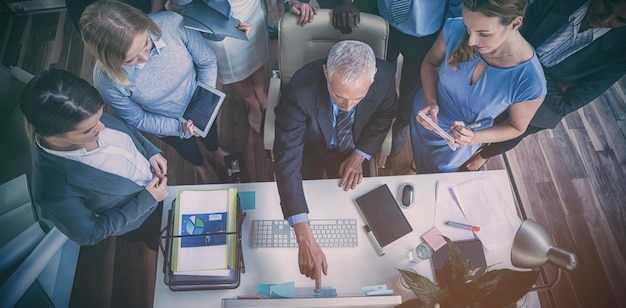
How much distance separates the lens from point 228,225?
5.50 feet

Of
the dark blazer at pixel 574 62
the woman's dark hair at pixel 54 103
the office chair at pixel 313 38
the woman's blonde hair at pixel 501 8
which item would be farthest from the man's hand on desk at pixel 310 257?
the dark blazer at pixel 574 62

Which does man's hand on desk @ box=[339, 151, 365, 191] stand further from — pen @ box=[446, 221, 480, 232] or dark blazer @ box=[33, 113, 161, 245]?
dark blazer @ box=[33, 113, 161, 245]

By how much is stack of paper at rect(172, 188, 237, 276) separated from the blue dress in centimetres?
122

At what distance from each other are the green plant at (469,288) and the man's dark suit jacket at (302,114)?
0.66 metres

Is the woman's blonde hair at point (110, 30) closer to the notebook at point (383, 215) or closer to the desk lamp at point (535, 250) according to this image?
the notebook at point (383, 215)

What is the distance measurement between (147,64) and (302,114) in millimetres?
795

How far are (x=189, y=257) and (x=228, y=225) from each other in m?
0.21

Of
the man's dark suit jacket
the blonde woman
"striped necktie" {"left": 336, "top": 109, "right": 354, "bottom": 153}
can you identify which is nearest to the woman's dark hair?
the blonde woman

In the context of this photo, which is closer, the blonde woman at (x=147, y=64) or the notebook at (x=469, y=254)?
the blonde woman at (x=147, y=64)

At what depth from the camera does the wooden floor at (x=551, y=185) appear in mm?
2490

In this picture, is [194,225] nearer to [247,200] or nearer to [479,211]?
[247,200]

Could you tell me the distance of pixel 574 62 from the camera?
5.64ft

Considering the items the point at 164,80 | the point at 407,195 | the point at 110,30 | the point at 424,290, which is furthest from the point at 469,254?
the point at 110,30

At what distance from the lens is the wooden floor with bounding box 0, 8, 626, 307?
2.49 meters
